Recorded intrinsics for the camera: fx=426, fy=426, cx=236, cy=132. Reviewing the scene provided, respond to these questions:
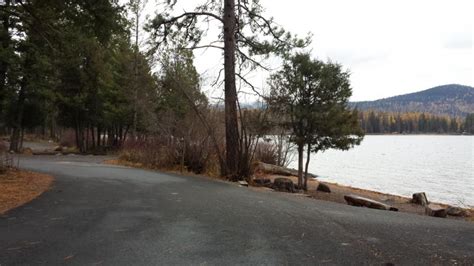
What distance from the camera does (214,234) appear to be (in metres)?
6.07

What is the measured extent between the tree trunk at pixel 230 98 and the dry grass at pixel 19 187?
572 centimetres

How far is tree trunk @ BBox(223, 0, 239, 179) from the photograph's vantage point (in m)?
14.6

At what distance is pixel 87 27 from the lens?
1092cm

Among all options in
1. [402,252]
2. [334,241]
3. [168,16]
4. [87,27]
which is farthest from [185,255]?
[168,16]

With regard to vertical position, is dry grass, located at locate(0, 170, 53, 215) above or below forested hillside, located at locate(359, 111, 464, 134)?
below

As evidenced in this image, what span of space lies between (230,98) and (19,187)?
704 cm

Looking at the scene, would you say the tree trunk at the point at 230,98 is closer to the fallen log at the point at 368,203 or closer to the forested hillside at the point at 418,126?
the fallen log at the point at 368,203

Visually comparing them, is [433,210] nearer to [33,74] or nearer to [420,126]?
[33,74]

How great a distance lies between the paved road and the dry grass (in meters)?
0.45

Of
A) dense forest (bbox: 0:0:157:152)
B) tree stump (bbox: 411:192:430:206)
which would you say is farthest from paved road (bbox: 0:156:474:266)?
dense forest (bbox: 0:0:157:152)

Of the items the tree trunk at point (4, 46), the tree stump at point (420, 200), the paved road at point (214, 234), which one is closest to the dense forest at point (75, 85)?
the tree trunk at point (4, 46)

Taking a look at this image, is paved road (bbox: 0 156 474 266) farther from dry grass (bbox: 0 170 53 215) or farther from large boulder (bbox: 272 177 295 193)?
large boulder (bbox: 272 177 295 193)

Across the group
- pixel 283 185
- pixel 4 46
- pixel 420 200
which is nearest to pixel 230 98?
pixel 283 185

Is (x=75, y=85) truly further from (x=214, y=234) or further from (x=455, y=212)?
(x=214, y=234)
